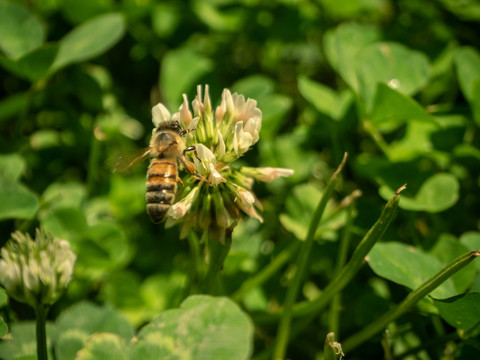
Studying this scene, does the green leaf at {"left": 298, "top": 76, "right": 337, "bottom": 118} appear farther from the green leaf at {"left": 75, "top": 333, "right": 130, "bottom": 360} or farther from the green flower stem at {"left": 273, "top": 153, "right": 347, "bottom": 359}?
the green leaf at {"left": 75, "top": 333, "right": 130, "bottom": 360}

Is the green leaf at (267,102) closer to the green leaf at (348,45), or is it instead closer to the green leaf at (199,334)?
the green leaf at (348,45)

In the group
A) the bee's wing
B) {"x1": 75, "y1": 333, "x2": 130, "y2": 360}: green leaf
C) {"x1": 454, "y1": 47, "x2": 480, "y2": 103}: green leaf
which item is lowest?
{"x1": 75, "y1": 333, "x2": 130, "y2": 360}: green leaf

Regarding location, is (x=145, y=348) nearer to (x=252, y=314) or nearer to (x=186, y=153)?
(x=186, y=153)

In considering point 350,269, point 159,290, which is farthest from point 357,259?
point 159,290

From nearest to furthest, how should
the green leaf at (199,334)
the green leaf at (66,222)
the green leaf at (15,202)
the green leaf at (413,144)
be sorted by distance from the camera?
1. the green leaf at (199,334)
2. the green leaf at (15,202)
3. the green leaf at (66,222)
4. the green leaf at (413,144)

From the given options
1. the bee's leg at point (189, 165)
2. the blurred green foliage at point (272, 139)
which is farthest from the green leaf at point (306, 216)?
the bee's leg at point (189, 165)

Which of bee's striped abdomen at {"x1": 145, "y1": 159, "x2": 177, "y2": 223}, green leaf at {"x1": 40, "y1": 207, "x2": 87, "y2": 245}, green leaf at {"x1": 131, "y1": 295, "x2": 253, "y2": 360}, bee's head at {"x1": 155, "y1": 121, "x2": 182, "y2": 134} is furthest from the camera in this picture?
green leaf at {"x1": 40, "y1": 207, "x2": 87, "y2": 245}

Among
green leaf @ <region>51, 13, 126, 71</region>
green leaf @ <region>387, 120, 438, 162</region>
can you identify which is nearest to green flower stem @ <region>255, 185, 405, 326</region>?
green leaf @ <region>387, 120, 438, 162</region>
